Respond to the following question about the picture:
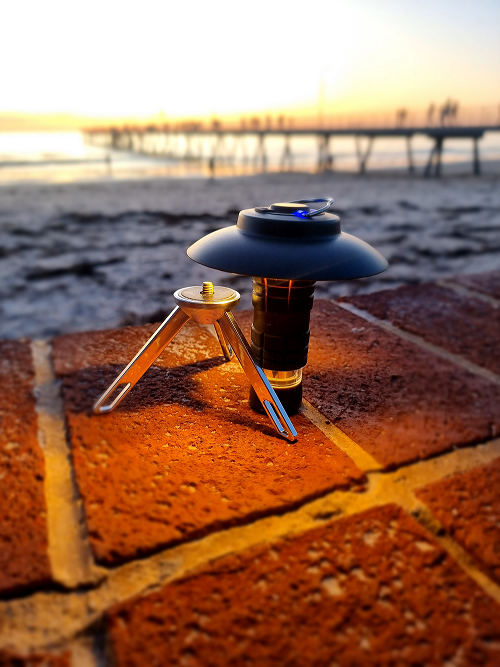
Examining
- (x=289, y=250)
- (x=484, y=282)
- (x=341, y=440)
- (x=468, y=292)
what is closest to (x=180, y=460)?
(x=341, y=440)

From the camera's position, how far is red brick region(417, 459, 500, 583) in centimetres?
71

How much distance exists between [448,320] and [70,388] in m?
1.13

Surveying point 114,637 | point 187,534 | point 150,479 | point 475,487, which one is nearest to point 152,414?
point 150,479

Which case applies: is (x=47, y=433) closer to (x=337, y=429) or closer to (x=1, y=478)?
(x=1, y=478)

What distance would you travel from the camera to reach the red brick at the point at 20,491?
2.22 feet

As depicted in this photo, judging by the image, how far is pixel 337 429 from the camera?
3.25 ft

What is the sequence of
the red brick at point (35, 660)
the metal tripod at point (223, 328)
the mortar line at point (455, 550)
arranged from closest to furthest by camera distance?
the red brick at point (35, 660)
the mortar line at point (455, 550)
the metal tripod at point (223, 328)

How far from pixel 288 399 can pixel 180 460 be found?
259mm

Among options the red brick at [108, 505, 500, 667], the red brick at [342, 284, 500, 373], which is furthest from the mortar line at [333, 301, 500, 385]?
the red brick at [108, 505, 500, 667]

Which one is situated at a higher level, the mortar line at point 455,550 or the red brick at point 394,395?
the red brick at point 394,395

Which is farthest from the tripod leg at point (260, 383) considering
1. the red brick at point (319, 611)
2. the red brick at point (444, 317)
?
the red brick at point (444, 317)

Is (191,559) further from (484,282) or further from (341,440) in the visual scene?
(484,282)

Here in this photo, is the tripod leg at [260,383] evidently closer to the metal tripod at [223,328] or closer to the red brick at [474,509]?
the metal tripod at [223,328]

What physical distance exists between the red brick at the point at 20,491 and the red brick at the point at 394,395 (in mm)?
563
